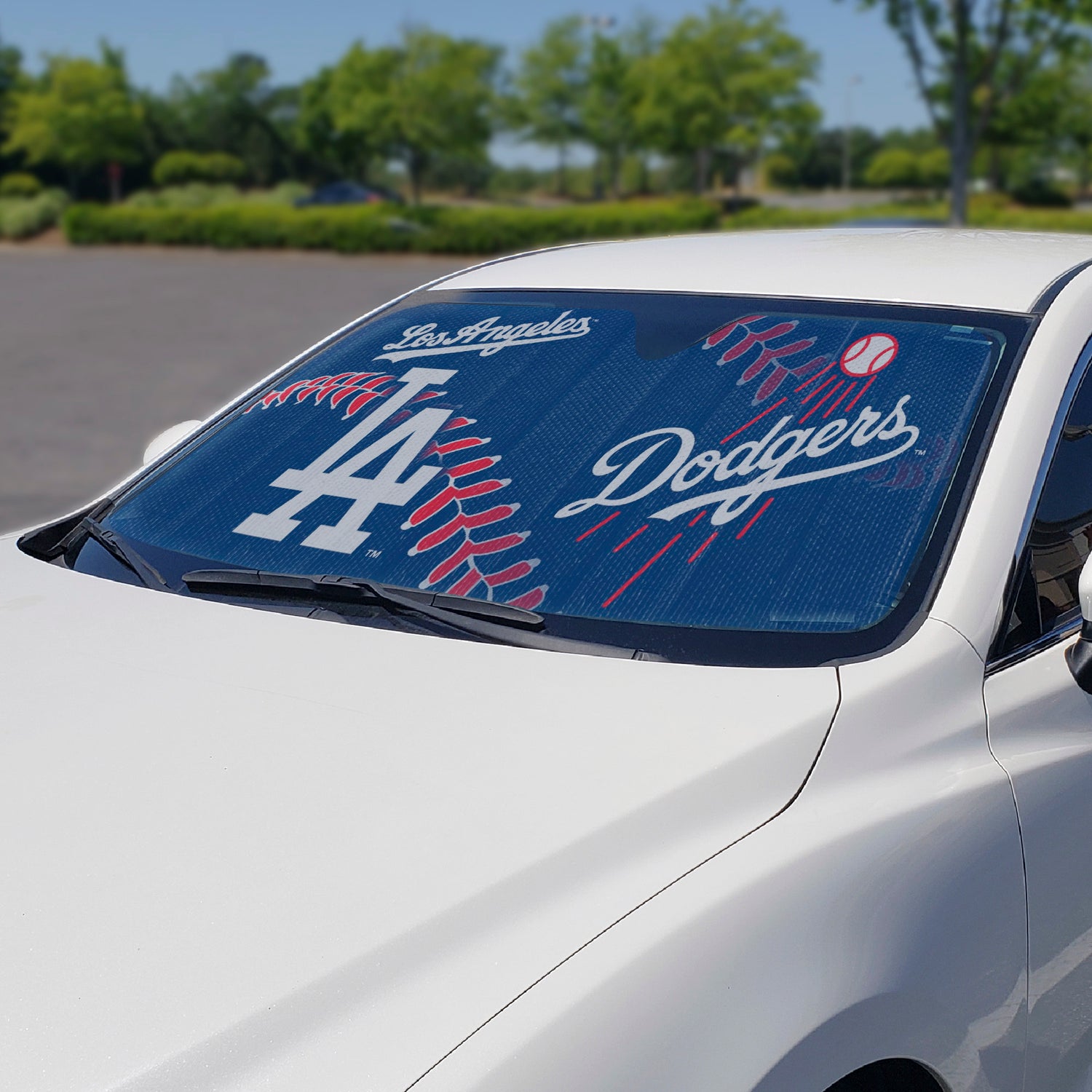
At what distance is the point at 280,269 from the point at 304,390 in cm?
2789

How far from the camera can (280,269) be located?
29.7 metres

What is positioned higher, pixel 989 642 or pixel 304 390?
pixel 304 390

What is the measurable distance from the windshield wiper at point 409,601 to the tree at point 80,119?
199 feet

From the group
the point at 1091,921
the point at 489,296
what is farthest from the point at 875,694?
the point at 489,296

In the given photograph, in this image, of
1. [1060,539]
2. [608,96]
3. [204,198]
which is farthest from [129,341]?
[608,96]

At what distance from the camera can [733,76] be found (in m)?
47.7

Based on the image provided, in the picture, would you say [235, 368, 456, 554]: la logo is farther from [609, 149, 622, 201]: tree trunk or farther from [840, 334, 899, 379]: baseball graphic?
[609, 149, 622, 201]: tree trunk

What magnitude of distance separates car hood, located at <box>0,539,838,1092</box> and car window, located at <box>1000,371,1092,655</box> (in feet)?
1.36

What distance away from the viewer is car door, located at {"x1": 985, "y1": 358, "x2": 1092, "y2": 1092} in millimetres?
1848

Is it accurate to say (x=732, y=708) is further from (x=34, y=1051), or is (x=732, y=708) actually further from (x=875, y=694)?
(x=34, y=1051)

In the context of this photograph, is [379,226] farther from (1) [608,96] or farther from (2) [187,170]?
(2) [187,170]

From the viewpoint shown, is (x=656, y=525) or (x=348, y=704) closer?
(x=348, y=704)

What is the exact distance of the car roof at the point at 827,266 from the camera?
97.2 inches

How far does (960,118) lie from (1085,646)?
25106mm
